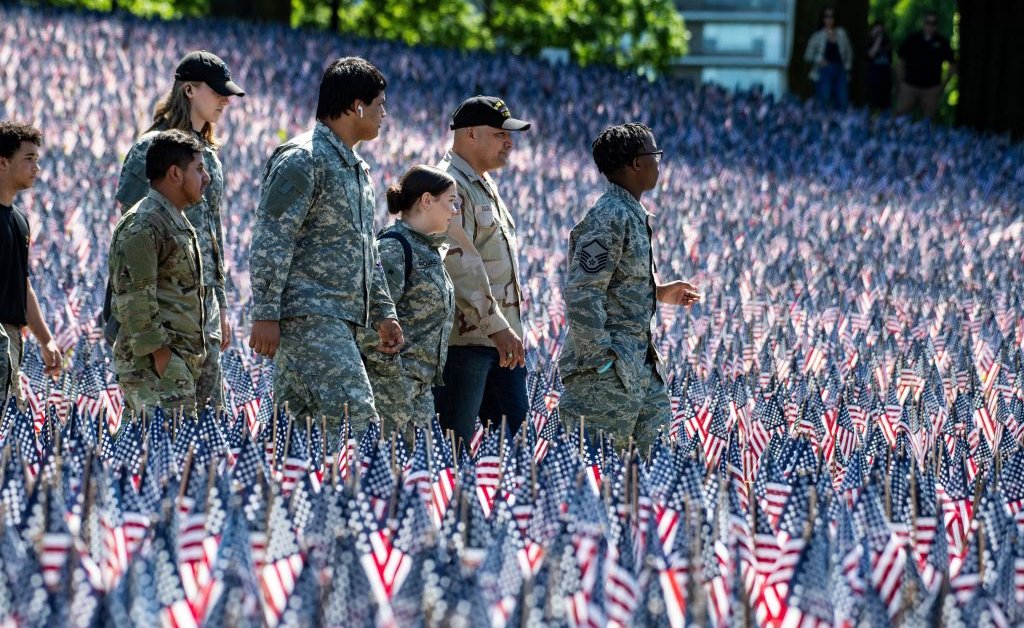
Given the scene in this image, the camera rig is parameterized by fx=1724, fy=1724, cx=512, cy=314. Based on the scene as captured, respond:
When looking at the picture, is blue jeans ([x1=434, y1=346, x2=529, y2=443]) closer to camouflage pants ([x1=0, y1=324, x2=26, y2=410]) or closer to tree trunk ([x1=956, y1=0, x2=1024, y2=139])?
camouflage pants ([x1=0, y1=324, x2=26, y2=410])

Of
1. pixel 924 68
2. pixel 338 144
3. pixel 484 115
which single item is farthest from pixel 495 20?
pixel 338 144

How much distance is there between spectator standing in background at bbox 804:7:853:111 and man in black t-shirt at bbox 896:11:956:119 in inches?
30.6

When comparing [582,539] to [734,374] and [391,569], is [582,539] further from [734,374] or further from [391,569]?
[734,374]

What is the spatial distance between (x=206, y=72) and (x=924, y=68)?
60.5 ft

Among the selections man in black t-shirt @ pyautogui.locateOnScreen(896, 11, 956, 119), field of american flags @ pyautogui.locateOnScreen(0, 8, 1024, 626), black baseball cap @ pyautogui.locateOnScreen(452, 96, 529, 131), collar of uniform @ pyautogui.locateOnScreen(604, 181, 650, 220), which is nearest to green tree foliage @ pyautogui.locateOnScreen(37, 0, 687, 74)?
man in black t-shirt @ pyautogui.locateOnScreen(896, 11, 956, 119)

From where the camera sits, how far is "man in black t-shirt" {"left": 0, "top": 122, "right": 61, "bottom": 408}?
5.91m

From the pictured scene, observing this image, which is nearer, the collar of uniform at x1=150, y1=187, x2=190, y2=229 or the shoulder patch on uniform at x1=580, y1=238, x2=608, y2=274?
the collar of uniform at x1=150, y1=187, x2=190, y2=229

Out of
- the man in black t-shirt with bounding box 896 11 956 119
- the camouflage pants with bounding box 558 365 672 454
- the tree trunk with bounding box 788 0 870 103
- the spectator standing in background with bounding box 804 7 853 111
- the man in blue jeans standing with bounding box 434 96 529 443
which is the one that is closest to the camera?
the camouflage pants with bounding box 558 365 672 454

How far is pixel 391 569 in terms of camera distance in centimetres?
414

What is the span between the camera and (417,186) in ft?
19.4

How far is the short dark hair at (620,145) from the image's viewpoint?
5953 mm

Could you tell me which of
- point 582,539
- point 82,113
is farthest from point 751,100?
point 582,539

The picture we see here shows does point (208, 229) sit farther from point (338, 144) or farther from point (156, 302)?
point (338, 144)

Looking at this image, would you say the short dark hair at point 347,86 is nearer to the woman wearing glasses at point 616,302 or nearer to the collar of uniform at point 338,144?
the collar of uniform at point 338,144
